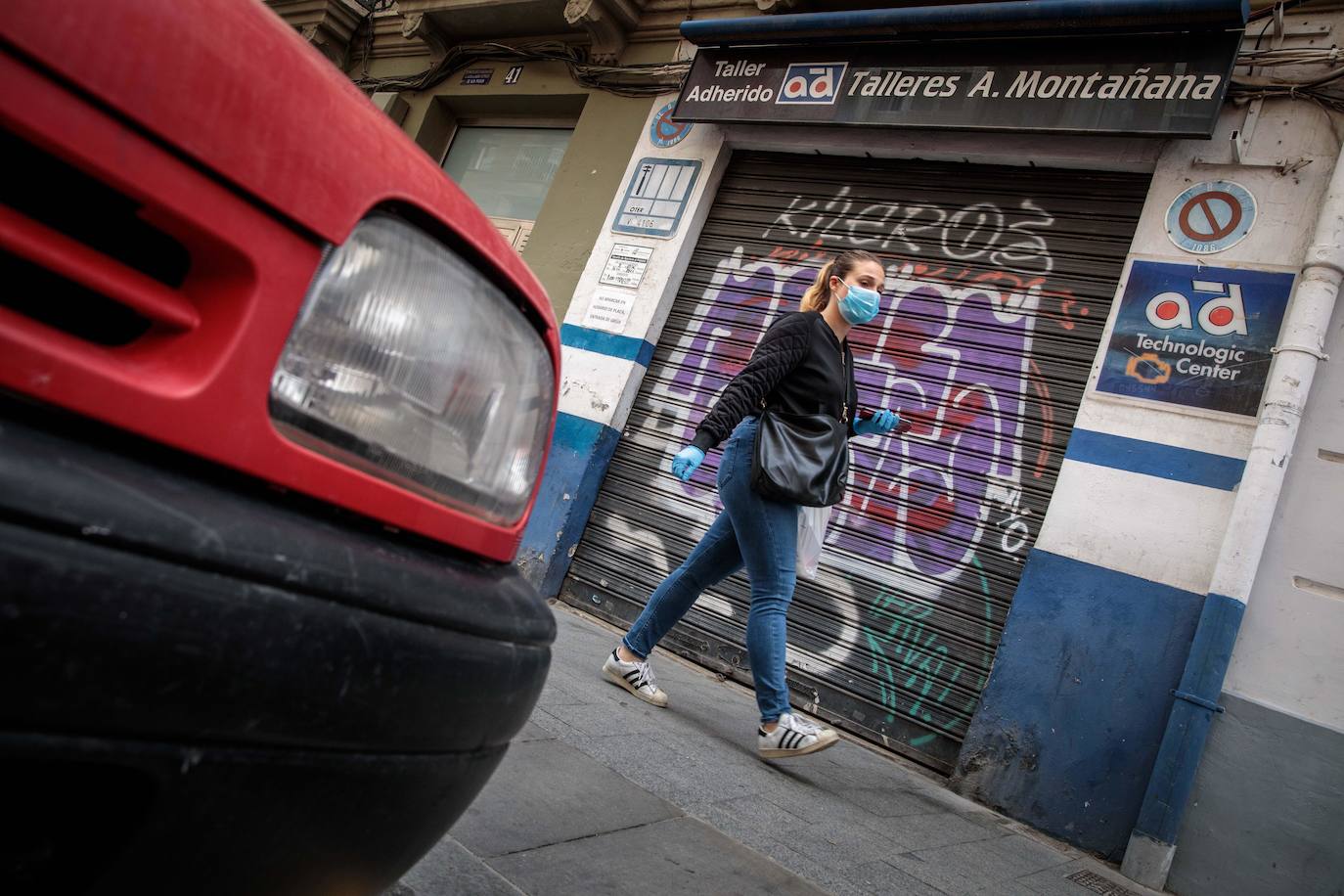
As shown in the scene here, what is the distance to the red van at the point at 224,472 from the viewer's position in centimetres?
60

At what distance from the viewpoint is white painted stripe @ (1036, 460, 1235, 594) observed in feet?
12.1

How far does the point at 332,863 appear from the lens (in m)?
0.85

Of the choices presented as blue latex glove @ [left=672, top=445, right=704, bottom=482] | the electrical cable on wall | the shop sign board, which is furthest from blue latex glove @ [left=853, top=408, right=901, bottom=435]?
the electrical cable on wall

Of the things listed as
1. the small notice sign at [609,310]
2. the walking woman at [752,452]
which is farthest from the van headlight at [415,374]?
the small notice sign at [609,310]

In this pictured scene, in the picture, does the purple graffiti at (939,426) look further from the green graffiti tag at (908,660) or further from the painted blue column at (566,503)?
the painted blue column at (566,503)

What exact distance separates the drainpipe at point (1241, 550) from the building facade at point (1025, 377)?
14 mm

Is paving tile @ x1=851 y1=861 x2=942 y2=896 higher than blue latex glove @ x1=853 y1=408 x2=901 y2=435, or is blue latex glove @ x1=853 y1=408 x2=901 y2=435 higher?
blue latex glove @ x1=853 y1=408 x2=901 y2=435

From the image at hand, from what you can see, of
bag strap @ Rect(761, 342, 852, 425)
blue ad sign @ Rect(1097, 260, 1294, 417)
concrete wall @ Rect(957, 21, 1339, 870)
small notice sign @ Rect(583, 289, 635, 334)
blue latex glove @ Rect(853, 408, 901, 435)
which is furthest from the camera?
small notice sign @ Rect(583, 289, 635, 334)

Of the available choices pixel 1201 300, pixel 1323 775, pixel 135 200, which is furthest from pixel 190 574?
pixel 1201 300

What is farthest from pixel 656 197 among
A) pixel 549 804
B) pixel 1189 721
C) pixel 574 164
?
pixel 549 804

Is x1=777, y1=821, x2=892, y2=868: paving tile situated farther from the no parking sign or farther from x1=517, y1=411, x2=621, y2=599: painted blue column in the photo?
x1=517, y1=411, x2=621, y2=599: painted blue column

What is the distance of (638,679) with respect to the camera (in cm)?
338

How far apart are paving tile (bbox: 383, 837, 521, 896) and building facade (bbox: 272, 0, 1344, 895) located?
284cm

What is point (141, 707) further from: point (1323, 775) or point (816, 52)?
point (816, 52)
